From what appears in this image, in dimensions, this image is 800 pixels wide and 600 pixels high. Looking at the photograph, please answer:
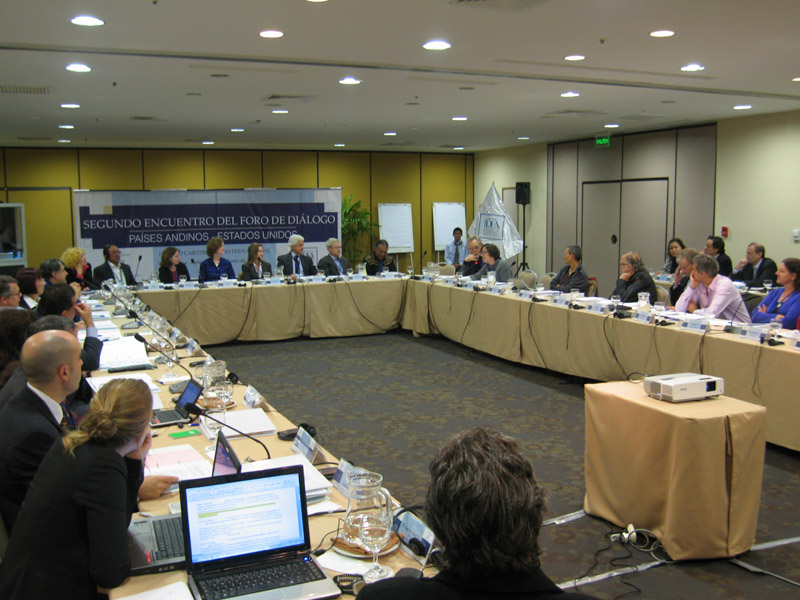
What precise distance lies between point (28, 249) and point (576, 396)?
10.1 m

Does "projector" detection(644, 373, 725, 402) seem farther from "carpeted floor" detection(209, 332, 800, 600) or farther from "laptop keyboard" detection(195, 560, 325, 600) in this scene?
"laptop keyboard" detection(195, 560, 325, 600)

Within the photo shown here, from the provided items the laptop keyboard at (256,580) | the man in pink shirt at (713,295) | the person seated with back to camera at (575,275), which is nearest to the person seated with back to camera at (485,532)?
the laptop keyboard at (256,580)

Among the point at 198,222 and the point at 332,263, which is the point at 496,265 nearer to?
the point at 332,263

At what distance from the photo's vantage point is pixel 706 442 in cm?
309

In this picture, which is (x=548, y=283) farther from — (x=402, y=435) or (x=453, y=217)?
(x=453, y=217)

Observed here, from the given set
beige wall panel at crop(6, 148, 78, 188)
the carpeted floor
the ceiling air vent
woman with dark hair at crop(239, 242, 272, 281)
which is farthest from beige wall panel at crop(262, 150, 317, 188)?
the ceiling air vent

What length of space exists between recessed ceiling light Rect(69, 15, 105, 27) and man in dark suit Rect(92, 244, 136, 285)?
15.6 feet

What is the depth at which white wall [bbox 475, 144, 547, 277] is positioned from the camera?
13.2 m

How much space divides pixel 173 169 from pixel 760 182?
31.5ft

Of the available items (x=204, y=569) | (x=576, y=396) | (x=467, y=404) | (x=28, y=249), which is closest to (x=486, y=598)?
(x=204, y=569)

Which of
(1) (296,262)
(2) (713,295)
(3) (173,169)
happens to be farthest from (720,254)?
(3) (173,169)

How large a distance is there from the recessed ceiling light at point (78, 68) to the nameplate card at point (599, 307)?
4.59m

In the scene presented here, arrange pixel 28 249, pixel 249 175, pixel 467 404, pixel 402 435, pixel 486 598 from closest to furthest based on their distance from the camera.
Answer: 1. pixel 486 598
2. pixel 402 435
3. pixel 467 404
4. pixel 28 249
5. pixel 249 175

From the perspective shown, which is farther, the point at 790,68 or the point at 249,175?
the point at 249,175
